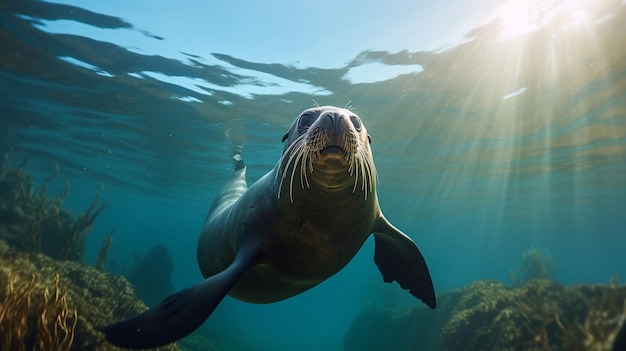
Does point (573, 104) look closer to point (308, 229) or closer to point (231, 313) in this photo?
point (308, 229)

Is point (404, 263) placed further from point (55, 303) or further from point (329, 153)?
point (55, 303)

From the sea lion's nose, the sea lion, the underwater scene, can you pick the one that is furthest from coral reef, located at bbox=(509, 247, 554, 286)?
the sea lion's nose

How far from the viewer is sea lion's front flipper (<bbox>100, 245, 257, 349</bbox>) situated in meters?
1.90

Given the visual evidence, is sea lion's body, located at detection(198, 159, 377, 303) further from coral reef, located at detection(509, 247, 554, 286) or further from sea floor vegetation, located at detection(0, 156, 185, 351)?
coral reef, located at detection(509, 247, 554, 286)

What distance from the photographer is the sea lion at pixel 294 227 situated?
203 cm

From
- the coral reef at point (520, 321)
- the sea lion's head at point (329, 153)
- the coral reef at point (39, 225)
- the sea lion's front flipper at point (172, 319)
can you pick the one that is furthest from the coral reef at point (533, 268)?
the coral reef at point (39, 225)

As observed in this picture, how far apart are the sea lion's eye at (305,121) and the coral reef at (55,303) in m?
3.13

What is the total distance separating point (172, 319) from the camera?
1.99 metres

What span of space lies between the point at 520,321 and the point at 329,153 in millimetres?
7004

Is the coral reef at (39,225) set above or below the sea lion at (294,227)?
below

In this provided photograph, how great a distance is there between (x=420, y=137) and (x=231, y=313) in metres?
18.4

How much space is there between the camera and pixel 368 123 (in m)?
14.5

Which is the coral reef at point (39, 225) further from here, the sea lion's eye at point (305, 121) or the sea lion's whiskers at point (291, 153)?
the sea lion's eye at point (305, 121)

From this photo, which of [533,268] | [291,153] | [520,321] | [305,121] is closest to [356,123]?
[305,121]
